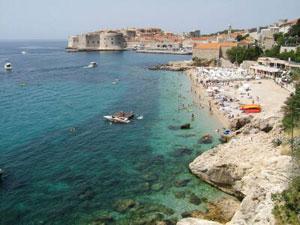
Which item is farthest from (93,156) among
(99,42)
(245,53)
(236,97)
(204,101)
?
(99,42)

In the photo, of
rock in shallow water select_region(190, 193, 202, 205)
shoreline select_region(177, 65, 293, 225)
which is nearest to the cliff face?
shoreline select_region(177, 65, 293, 225)

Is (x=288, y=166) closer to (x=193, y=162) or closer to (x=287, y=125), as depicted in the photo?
(x=287, y=125)

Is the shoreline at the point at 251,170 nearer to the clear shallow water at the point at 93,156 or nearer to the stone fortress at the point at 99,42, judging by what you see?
the clear shallow water at the point at 93,156

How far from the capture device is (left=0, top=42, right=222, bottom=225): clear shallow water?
63.2 ft

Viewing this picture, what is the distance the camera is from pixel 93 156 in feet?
88.1

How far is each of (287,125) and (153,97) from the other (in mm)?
28307

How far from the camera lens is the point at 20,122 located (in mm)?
36812

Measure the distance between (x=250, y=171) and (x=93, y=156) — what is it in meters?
12.2

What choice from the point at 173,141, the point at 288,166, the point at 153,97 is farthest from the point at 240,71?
the point at 288,166

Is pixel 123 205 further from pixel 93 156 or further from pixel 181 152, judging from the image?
pixel 181 152

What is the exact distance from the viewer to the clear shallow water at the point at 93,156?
19266mm

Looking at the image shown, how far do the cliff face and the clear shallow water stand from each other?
43.7 inches

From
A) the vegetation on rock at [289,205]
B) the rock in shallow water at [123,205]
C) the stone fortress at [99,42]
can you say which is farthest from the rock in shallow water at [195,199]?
the stone fortress at [99,42]

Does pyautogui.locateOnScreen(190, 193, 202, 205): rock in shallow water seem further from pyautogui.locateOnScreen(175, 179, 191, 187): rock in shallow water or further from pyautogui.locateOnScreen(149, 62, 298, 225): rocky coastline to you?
pyautogui.locateOnScreen(175, 179, 191, 187): rock in shallow water
